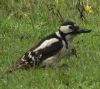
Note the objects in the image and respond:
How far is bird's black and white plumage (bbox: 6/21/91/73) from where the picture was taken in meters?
8.30

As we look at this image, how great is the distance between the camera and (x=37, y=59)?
834 cm

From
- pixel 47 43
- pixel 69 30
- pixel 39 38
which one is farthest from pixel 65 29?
pixel 39 38

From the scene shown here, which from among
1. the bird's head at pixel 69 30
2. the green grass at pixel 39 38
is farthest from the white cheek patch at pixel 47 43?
the green grass at pixel 39 38

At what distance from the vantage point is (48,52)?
838 centimetres

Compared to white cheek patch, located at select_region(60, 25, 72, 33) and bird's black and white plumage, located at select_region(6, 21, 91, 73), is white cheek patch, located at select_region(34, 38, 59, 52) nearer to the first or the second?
bird's black and white plumage, located at select_region(6, 21, 91, 73)

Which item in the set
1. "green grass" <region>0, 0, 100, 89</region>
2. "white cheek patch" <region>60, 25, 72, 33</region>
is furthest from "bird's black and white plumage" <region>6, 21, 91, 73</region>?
"green grass" <region>0, 0, 100, 89</region>

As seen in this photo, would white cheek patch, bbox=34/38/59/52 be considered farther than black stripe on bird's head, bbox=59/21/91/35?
No

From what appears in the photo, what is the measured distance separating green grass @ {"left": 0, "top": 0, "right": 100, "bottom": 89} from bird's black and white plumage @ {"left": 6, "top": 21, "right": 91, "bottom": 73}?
0.58 ft

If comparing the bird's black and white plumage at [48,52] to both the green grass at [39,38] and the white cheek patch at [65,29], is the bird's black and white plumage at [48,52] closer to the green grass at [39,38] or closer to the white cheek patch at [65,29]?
the white cheek patch at [65,29]

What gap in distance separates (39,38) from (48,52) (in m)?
2.07

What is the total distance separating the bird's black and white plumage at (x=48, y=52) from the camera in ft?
27.2

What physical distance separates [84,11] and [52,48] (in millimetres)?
3378

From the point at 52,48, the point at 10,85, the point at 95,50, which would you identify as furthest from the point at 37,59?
the point at 95,50

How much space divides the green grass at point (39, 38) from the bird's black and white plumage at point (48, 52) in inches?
7.0
